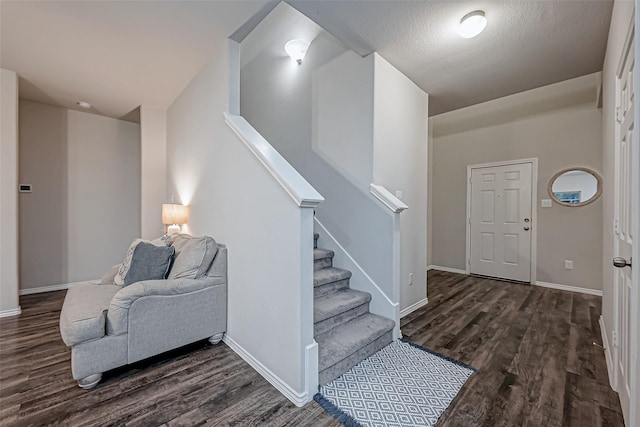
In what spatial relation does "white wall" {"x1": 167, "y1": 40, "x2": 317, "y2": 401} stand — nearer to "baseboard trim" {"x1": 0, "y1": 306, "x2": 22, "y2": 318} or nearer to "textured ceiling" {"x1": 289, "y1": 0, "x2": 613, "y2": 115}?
"textured ceiling" {"x1": 289, "y1": 0, "x2": 613, "y2": 115}

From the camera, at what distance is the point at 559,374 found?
6.09 ft

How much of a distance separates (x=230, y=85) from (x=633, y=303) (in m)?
2.84

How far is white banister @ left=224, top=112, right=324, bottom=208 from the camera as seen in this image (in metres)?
1.55

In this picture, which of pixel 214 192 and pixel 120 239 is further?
pixel 120 239

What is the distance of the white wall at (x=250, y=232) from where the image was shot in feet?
5.20

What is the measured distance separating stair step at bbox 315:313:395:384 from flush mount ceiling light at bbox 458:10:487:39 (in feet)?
7.91

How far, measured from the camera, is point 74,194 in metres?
3.85

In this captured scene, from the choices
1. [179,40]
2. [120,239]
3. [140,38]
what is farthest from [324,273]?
[120,239]

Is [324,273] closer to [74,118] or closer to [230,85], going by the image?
[230,85]

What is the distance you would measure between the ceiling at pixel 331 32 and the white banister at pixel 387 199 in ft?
4.12

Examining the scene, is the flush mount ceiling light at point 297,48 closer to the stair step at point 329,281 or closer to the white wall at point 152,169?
the white wall at point 152,169

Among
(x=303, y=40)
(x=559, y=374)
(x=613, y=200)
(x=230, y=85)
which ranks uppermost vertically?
(x=303, y=40)

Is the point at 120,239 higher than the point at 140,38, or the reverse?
the point at 140,38

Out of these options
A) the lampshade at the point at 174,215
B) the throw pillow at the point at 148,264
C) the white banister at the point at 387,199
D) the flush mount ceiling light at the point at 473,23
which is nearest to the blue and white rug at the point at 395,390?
the white banister at the point at 387,199
